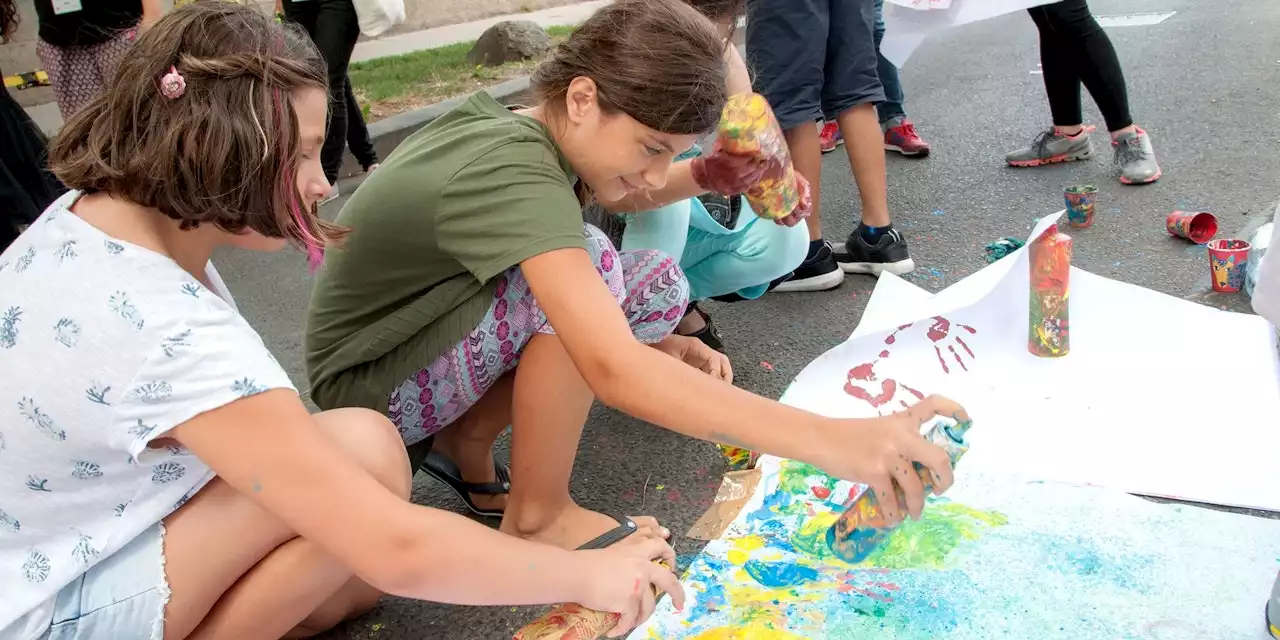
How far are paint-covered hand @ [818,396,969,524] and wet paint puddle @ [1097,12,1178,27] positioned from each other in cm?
508

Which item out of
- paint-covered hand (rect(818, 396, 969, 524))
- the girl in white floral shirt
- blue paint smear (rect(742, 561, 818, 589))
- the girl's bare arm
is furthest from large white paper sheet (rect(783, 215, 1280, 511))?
the girl's bare arm

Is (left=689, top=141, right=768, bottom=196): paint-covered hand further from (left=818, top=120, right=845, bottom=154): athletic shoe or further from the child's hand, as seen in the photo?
(left=818, top=120, right=845, bottom=154): athletic shoe

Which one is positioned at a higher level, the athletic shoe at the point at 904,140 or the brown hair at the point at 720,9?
the brown hair at the point at 720,9

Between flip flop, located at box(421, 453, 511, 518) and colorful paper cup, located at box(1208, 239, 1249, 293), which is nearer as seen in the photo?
flip flop, located at box(421, 453, 511, 518)

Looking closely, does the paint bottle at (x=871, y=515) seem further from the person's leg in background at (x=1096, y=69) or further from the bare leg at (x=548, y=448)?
the person's leg in background at (x=1096, y=69)

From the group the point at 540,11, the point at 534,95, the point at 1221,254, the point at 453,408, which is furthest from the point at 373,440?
the point at 540,11

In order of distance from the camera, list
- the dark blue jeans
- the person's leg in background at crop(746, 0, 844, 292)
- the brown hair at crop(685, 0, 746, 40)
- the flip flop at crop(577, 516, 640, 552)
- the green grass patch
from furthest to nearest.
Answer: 1. the green grass patch
2. the dark blue jeans
3. the person's leg in background at crop(746, 0, 844, 292)
4. the brown hair at crop(685, 0, 746, 40)
5. the flip flop at crop(577, 516, 640, 552)

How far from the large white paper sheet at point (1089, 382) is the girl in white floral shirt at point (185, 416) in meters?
0.84

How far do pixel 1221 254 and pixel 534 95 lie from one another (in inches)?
59.3

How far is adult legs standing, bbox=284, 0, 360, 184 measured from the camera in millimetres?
Result: 3230

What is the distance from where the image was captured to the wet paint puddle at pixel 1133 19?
5402 mm

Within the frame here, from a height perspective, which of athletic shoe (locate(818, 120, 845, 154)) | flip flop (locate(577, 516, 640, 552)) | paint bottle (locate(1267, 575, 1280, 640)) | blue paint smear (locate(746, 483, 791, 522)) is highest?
paint bottle (locate(1267, 575, 1280, 640))

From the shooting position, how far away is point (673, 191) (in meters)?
1.87

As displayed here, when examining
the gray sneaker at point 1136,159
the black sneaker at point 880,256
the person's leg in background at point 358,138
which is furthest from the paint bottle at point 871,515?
the person's leg in background at point 358,138
